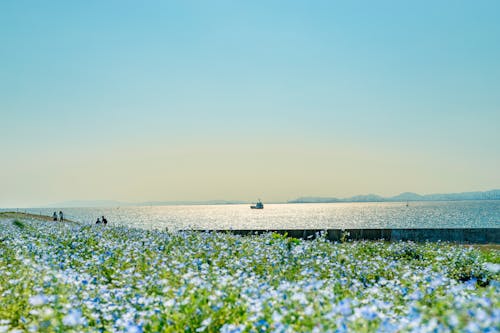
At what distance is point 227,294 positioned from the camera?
5066mm

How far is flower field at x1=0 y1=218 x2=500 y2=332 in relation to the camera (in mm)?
3875

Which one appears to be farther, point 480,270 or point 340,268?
point 480,270

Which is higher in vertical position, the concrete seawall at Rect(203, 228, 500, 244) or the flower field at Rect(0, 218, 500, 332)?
the flower field at Rect(0, 218, 500, 332)

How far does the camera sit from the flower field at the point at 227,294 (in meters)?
3.88

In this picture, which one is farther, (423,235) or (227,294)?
(423,235)

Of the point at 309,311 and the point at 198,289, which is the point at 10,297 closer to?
the point at 198,289

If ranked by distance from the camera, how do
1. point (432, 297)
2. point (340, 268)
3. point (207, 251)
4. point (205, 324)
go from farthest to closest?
point (207, 251) < point (340, 268) < point (432, 297) < point (205, 324)

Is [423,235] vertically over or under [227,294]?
under

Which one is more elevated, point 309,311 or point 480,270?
point 309,311

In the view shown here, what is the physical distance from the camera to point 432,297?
5.68 meters

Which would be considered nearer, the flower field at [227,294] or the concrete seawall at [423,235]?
the flower field at [227,294]

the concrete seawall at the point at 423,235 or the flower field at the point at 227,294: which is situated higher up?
the flower field at the point at 227,294

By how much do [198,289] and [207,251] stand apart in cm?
408

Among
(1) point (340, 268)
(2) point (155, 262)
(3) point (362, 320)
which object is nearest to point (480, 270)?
(1) point (340, 268)
